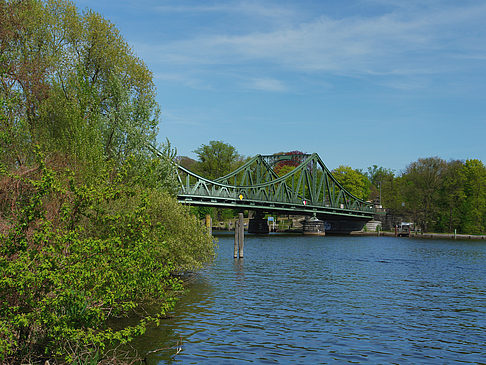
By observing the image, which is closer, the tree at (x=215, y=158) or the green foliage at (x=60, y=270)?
the green foliage at (x=60, y=270)

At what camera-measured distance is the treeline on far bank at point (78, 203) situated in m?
10.1

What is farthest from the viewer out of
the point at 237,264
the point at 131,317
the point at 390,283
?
the point at 237,264

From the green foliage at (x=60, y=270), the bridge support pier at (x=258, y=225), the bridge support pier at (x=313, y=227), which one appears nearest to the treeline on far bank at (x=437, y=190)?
the bridge support pier at (x=258, y=225)

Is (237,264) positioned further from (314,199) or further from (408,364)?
(314,199)

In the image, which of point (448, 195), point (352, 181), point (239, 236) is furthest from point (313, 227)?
point (239, 236)

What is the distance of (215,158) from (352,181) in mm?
40971

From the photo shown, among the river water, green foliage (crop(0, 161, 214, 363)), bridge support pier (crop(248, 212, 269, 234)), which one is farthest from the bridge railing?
green foliage (crop(0, 161, 214, 363))

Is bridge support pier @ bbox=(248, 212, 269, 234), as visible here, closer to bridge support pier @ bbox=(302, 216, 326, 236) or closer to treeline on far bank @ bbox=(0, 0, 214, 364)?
bridge support pier @ bbox=(302, 216, 326, 236)

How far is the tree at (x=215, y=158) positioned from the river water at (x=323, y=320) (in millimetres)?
76245

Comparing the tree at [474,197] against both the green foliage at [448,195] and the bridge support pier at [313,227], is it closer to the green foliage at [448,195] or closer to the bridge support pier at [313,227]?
the green foliage at [448,195]

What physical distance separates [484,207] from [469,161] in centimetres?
899

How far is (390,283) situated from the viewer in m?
30.2

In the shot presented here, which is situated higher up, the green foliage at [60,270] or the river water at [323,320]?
the green foliage at [60,270]

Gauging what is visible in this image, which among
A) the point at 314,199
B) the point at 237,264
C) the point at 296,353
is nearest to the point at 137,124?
the point at 237,264
